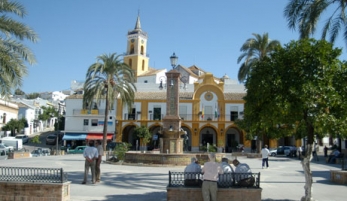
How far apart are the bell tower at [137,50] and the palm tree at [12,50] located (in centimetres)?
5007

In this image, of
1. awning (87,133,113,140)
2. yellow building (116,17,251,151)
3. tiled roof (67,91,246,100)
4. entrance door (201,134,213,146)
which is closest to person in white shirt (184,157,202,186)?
yellow building (116,17,251,151)

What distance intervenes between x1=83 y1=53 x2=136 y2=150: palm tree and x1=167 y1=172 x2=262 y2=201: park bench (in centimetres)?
2434

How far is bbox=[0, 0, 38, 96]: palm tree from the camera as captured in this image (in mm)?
13968

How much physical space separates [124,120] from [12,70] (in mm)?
33849

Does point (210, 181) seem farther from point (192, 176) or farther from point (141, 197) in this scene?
point (141, 197)

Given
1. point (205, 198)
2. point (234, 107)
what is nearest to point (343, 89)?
point (205, 198)

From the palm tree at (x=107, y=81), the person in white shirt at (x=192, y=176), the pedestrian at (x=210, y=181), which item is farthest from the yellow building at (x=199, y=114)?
the pedestrian at (x=210, y=181)

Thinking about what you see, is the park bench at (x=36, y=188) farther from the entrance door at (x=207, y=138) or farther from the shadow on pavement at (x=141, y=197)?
the entrance door at (x=207, y=138)

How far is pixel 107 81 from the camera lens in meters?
33.9

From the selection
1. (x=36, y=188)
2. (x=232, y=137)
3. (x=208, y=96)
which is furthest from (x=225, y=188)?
(x=232, y=137)

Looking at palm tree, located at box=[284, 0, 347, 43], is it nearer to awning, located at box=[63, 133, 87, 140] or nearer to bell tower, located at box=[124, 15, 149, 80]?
awning, located at box=[63, 133, 87, 140]

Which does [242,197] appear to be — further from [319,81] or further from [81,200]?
[81,200]

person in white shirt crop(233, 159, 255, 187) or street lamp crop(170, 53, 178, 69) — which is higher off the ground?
street lamp crop(170, 53, 178, 69)

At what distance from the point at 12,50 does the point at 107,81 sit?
62.8ft
